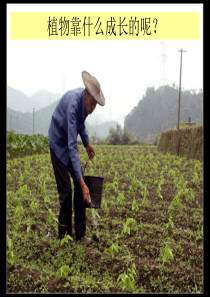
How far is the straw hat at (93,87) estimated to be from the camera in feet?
7.59

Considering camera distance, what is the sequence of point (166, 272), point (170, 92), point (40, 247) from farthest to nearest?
point (170, 92)
point (40, 247)
point (166, 272)

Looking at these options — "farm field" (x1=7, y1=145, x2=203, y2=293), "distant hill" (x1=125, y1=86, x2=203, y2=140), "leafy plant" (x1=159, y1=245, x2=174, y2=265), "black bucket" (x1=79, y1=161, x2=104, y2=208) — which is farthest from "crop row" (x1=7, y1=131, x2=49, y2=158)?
"distant hill" (x1=125, y1=86, x2=203, y2=140)

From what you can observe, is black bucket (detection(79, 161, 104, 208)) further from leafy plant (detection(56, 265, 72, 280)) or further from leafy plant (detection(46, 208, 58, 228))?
leafy plant (detection(56, 265, 72, 280))

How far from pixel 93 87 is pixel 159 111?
79437 millimetres

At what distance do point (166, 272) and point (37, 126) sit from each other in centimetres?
10285

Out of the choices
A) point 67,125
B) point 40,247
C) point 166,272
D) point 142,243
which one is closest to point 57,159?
point 67,125

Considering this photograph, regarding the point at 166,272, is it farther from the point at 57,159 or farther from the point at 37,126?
the point at 37,126

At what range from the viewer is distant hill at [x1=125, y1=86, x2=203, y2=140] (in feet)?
237

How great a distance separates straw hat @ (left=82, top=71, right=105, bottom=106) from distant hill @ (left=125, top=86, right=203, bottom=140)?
69081 millimetres

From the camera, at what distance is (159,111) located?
259ft

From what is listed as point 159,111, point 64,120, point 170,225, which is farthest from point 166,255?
point 159,111
